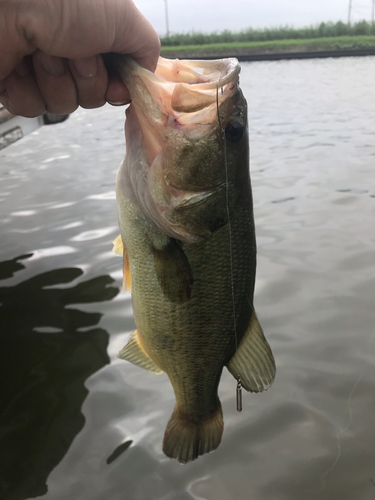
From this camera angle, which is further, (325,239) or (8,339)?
(325,239)

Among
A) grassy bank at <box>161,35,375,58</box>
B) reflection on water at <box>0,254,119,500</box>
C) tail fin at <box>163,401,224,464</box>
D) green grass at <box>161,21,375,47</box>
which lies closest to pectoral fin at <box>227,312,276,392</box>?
tail fin at <box>163,401,224,464</box>

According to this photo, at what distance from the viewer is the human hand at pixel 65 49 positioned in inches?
56.2

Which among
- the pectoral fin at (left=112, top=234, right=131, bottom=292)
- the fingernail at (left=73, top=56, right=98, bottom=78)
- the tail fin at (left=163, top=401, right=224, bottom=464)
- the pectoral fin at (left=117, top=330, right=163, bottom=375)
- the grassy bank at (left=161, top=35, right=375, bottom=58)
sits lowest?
the tail fin at (left=163, top=401, right=224, bottom=464)

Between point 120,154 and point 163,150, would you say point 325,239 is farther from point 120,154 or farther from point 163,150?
point 120,154

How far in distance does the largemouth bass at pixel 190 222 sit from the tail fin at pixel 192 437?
0.14 ft

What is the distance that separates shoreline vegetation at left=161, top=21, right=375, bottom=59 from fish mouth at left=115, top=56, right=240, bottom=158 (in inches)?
1571

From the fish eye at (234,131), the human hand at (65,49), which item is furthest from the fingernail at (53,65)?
the fish eye at (234,131)

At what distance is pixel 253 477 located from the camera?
270 centimetres

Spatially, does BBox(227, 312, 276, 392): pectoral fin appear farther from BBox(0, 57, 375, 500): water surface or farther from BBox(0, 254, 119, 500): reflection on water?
BBox(0, 254, 119, 500): reflection on water

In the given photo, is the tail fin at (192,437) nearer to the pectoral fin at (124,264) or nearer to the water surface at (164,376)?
the pectoral fin at (124,264)

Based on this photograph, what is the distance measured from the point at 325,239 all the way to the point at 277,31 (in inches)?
2030

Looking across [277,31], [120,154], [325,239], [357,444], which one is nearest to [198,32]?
[277,31]

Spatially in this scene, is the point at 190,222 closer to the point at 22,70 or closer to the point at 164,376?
the point at 22,70

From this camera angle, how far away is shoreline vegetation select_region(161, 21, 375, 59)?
4162 cm
